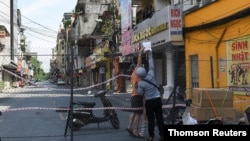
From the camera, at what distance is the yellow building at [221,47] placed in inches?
572

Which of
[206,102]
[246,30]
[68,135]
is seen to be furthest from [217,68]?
[68,135]

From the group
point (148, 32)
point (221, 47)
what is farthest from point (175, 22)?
point (148, 32)

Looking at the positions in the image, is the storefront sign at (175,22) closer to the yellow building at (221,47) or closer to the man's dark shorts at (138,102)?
the yellow building at (221,47)

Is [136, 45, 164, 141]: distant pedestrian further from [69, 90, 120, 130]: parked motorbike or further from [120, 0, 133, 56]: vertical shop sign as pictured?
[120, 0, 133, 56]: vertical shop sign

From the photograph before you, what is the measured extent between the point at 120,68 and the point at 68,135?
27.0 m

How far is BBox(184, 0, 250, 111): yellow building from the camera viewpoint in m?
14.5

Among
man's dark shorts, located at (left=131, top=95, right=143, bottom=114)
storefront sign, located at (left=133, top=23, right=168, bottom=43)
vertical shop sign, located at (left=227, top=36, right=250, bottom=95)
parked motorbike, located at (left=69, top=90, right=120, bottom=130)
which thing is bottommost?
parked motorbike, located at (left=69, top=90, right=120, bottom=130)

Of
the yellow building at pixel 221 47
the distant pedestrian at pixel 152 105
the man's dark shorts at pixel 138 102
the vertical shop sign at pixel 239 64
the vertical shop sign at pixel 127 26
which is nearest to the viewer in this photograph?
the distant pedestrian at pixel 152 105

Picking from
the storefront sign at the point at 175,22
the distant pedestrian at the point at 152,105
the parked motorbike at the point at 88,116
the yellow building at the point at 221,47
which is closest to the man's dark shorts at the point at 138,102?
the distant pedestrian at the point at 152,105

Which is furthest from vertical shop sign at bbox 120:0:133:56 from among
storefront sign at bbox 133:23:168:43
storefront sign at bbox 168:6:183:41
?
storefront sign at bbox 168:6:183:41

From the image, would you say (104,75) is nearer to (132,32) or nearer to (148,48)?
(132,32)

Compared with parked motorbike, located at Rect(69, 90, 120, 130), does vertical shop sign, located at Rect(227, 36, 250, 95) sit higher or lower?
higher

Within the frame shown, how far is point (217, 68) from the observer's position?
667 inches

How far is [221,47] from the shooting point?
1666 cm
